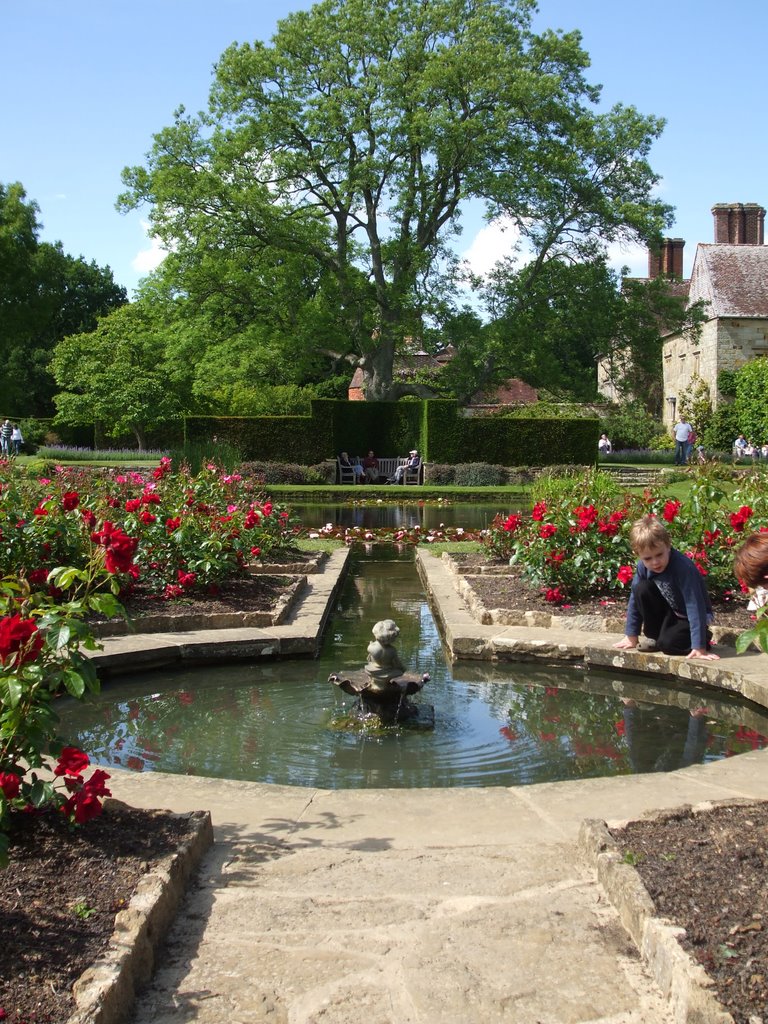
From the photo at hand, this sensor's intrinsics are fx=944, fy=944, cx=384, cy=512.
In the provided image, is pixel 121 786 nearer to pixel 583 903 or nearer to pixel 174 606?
pixel 583 903

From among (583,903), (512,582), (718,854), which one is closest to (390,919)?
(583,903)

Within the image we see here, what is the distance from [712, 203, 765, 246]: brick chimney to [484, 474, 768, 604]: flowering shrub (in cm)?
3473

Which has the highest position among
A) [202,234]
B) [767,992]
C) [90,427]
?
[202,234]

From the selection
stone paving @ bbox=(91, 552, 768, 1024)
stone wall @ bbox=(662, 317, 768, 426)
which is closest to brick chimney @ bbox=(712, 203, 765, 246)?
stone wall @ bbox=(662, 317, 768, 426)

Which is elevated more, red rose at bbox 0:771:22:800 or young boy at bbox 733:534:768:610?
young boy at bbox 733:534:768:610

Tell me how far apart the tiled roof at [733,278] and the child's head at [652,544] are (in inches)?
1227

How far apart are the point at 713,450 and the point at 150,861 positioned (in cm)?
3246

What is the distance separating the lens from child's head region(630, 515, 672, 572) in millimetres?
5812

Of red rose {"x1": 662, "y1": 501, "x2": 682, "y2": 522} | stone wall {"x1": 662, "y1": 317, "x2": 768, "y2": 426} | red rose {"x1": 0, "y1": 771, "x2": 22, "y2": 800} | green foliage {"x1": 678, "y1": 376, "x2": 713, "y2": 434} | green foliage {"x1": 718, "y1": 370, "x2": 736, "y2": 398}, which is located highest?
stone wall {"x1": 662, "y1": 317, "x2": 768, "y2": 426}

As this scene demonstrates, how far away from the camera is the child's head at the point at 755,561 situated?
2.79m

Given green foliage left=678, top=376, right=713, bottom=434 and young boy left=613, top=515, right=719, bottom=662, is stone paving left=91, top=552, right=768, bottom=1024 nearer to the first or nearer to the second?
young boy left=613, top=515, right=719, bottom=662

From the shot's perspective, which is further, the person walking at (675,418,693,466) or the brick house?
the brick house

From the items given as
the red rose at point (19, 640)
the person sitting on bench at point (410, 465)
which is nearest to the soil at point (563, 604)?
the red rose at point (19, 640)

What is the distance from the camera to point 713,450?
32750 mm
